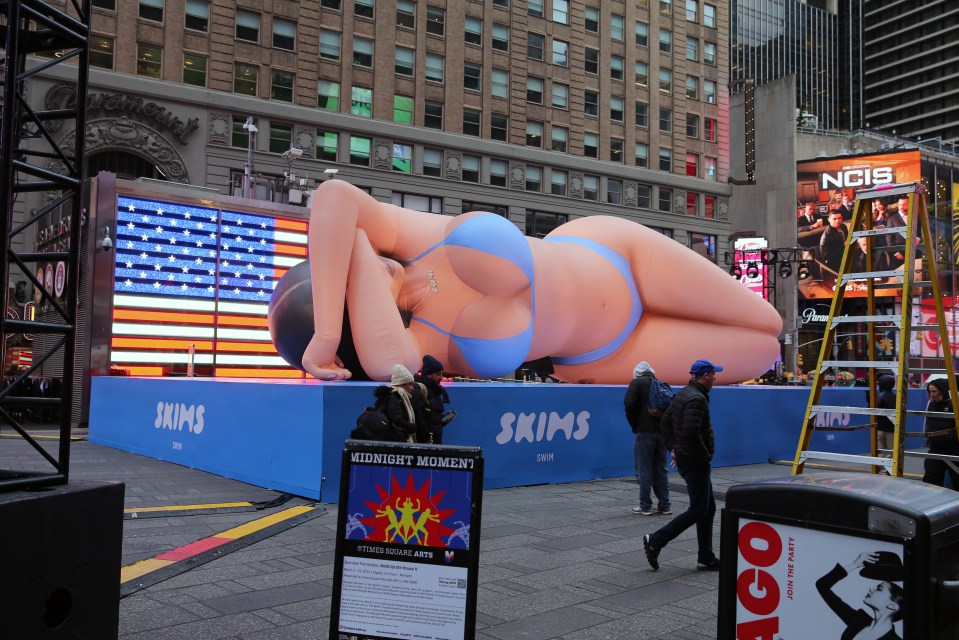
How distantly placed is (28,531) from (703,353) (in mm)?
11728

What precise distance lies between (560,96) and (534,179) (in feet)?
17.9

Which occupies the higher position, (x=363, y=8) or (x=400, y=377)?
(x=363, y=8)

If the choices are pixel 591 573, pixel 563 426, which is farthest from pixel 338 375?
pixel 591 573

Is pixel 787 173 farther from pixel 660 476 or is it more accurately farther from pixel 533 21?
pixel 660 476

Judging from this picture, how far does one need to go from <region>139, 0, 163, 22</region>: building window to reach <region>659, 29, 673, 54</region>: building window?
2965 cm

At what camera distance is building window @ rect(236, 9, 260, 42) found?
36719 millimetres

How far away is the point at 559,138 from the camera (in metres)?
46.3

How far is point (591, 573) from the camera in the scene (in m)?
6.82

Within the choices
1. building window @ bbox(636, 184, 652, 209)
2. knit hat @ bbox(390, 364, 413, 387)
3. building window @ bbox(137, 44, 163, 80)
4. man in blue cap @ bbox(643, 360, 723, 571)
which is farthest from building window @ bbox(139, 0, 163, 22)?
man in blue cap @ bbox(643, 360, 723, 571)

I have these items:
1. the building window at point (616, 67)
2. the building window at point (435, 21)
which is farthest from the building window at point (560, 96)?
the building window at point (435, 21)

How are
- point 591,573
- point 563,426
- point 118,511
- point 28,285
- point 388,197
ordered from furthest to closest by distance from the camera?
point 388,197, point 28,285, point 563,426, point 591,573, point 118,511

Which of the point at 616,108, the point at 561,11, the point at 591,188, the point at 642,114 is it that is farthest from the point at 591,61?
the point at 591,188

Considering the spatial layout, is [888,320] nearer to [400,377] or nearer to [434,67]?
[400,377]

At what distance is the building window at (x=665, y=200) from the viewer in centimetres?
4981
